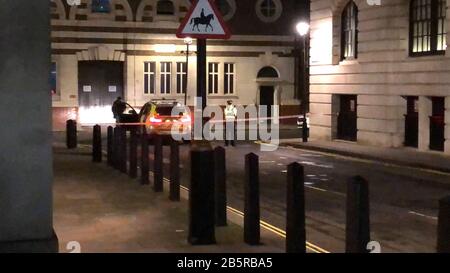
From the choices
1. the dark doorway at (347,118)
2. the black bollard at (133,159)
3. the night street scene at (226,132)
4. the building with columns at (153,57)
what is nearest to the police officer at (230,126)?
the night street scene at (226,132)

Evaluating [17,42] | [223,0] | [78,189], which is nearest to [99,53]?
[223,0]

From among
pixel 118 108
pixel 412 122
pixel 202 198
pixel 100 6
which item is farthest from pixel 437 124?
pixel 100 6

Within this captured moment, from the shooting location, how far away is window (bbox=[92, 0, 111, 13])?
41312mm

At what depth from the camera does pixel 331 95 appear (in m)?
30.2

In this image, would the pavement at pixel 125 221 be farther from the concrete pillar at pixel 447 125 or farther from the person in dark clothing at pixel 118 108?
Result: the person in dark clothing at pixel 118 108

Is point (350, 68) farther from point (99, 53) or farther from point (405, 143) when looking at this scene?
point (99, 53)

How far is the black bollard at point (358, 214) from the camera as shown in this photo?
25.2ft

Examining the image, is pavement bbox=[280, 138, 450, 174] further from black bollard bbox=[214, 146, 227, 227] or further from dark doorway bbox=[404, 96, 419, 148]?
black bollard bbox=[214, 146, 227, 227]

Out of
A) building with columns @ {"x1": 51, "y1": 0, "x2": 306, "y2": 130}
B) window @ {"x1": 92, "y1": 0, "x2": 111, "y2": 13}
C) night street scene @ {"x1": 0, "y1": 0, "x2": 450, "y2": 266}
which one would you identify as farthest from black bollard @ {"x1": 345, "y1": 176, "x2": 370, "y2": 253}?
window @ {"x1": 92, "y1": 0, "x2": 111, "y2": 13}

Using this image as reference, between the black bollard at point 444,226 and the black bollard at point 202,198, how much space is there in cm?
348

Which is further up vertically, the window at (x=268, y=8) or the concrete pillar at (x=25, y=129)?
the window at (x=268, y=8)

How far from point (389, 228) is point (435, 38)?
1405 cm

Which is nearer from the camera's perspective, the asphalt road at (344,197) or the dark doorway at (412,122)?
the asphalt road at (344,197)

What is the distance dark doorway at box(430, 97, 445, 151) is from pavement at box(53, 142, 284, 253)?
11407mm
